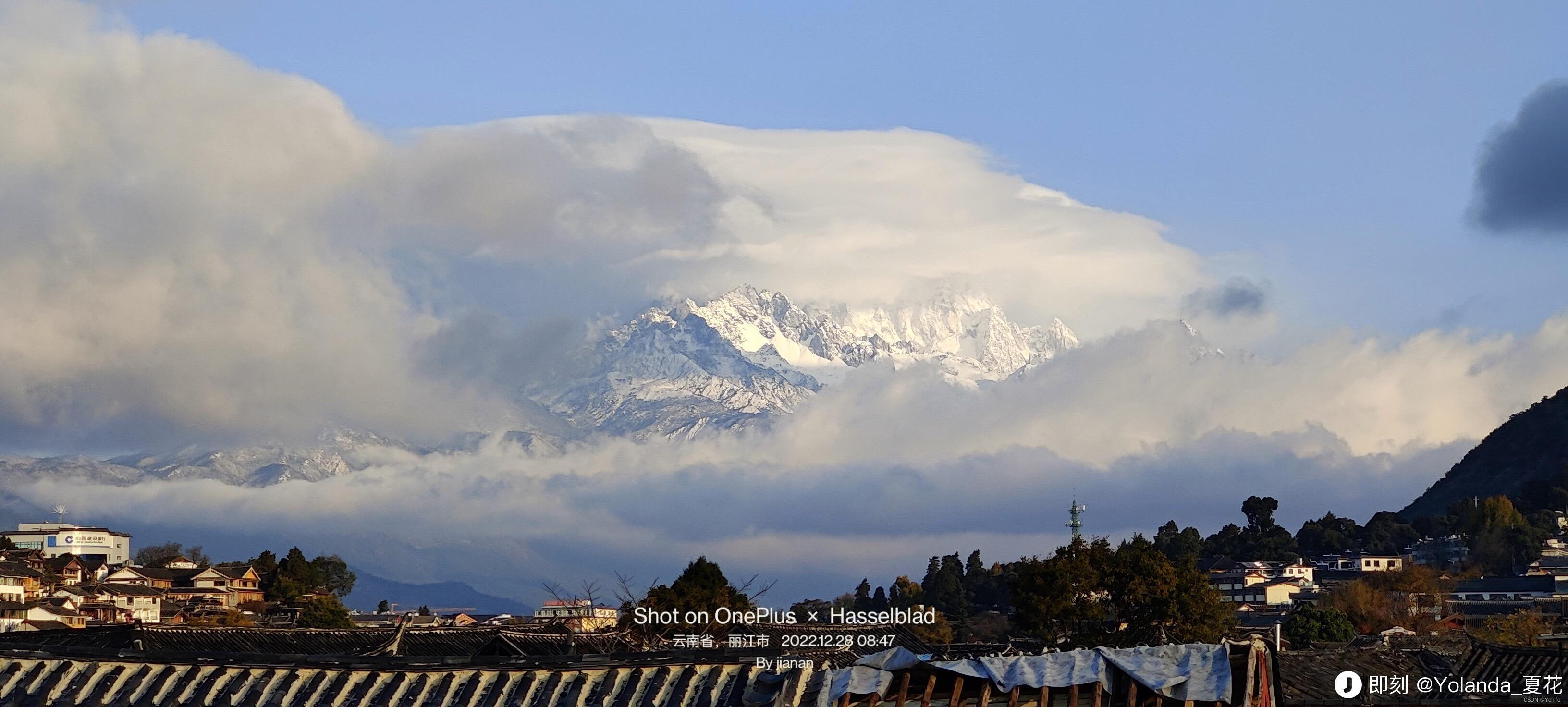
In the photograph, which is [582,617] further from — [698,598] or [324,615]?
[324,615]

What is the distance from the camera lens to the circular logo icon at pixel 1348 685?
39000 millimetres

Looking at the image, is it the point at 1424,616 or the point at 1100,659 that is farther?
Answer: the point at 1424,616

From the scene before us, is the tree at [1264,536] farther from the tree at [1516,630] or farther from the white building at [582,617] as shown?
the white building at [582,617]

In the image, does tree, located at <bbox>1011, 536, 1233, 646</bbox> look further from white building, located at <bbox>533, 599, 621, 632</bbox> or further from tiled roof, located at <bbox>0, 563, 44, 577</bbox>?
tiled roof, located at <bbox>0, 563, 44, 577</bbox>

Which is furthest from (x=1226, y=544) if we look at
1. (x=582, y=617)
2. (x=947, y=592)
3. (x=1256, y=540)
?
(x=582, y=617)

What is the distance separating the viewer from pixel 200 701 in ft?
71.4

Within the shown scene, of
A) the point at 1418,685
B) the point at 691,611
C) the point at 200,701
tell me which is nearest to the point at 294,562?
the point at 691,611

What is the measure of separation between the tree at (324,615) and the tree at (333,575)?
23.3 m

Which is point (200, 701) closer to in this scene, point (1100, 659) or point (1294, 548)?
point (1100, 659)

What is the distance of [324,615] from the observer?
9169 cm

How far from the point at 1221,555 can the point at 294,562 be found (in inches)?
4128

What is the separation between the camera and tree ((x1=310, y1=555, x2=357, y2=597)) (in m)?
→ 126

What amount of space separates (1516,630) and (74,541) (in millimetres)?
156427

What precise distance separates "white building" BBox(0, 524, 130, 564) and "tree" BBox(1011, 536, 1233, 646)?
14215 cm
